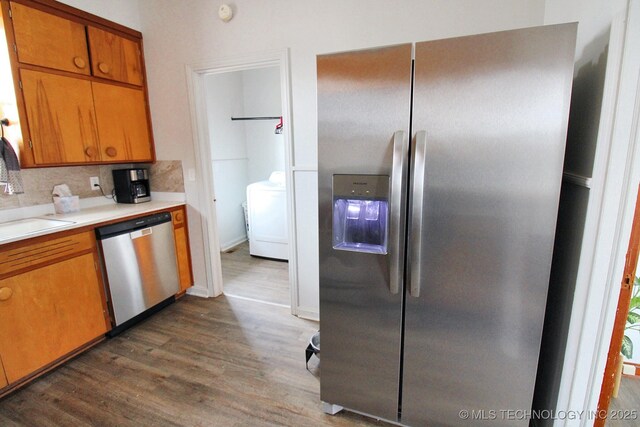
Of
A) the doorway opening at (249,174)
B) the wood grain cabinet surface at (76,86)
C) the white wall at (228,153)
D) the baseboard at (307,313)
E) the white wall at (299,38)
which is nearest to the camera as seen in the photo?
the white wall at (299,38)

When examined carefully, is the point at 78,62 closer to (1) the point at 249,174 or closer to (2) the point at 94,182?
(2) the point at 94,182

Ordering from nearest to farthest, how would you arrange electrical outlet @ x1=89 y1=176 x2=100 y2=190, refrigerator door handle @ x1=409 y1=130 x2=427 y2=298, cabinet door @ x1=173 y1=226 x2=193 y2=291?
refrigerator door handle @ x1=409 y1=130 x2=427 y2=298 → electrical outlet @ x1=89 y1=176 x2=100 y2=190 → cabinet door @ x1=173 y1=226 x2=193 y2=291

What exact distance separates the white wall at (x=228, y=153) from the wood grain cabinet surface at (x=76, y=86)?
4.49ft

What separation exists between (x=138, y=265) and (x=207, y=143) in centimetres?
122

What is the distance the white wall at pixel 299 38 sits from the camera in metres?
1.93

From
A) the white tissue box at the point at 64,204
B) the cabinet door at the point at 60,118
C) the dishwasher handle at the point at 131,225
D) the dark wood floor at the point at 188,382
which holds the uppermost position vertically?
the cabinet door at the point at 60,118

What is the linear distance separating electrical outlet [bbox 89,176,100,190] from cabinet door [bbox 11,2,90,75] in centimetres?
92

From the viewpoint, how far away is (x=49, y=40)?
7.06 ft

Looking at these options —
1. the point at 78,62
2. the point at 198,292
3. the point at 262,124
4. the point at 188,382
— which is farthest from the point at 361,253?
the point at 262,124

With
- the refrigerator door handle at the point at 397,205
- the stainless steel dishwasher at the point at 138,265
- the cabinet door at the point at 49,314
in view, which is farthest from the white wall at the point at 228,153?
the refrigerator door handle at the point at 397,205

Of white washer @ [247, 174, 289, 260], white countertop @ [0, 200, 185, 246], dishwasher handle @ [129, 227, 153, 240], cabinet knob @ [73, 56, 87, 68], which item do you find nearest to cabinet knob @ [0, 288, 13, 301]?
white countertop @ [0, 200, 185, 246]

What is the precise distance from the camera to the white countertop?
184 centimetres

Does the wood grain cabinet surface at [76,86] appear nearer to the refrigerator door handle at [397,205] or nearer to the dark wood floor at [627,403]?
the refrigerator door handle at [397,205]

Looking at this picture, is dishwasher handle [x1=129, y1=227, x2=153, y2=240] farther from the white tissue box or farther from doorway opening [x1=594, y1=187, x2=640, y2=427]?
doorway opening [x1=594, y1=187, x2=640, y2=427]
